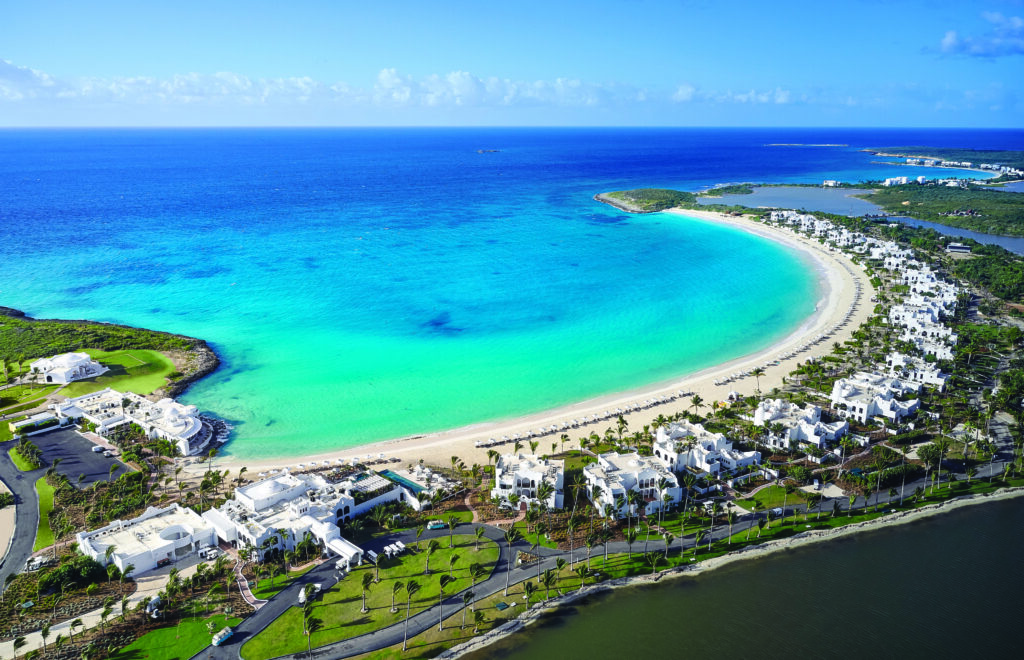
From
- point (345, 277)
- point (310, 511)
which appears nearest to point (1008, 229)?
point (345, 277)

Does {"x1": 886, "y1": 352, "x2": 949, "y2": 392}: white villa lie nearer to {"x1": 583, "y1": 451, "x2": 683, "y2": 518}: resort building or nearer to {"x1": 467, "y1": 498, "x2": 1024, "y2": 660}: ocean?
{"x1": 467, "y1": 498, "x2": 1024, "y2": 660}: ocean

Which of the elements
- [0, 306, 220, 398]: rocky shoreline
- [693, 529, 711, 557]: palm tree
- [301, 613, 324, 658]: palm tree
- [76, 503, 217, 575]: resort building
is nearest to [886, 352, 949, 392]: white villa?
[693, 529, 711, 557]: palm tree

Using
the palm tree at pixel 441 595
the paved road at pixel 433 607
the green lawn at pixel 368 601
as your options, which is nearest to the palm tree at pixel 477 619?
the paved road at pixel 433 607

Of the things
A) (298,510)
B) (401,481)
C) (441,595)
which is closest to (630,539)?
(441,595)

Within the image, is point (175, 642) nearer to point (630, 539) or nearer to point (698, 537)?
point (630, 539)

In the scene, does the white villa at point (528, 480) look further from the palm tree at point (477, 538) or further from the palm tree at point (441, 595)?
the palm tree at point (441, 595)

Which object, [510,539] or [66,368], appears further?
[66,368]
